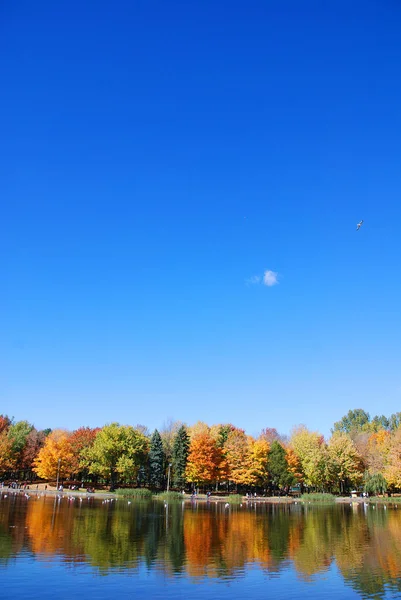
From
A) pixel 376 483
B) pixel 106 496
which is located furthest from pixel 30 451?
pixel 376 483

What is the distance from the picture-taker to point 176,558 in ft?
83.9

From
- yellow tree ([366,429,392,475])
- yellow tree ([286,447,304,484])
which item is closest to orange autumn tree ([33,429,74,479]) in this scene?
yellow tree ([286,447,304,484])

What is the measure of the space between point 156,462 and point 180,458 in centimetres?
576

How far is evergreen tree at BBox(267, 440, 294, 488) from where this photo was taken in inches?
3300

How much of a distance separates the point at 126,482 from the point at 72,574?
264 feet

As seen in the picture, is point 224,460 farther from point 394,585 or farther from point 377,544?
point 394,585

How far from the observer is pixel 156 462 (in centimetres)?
Result: 8556

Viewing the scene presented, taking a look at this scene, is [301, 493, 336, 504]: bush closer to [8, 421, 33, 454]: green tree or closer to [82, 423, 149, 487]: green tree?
[82, 423, 149, 487]: green tree

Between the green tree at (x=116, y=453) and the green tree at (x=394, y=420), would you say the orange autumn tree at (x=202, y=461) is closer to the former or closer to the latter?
the green tree at (x=116, y=453)

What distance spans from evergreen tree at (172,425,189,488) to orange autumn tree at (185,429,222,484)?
123 cm

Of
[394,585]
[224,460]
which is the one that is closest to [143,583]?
[394,585]

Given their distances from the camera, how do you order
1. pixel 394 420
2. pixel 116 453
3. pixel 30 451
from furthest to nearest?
pixel 394 420
pixel 30 451
pixel 116 453

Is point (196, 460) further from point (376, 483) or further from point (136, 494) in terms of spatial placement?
point (376, 483)

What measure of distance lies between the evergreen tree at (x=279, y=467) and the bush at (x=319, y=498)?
6.36 meters
